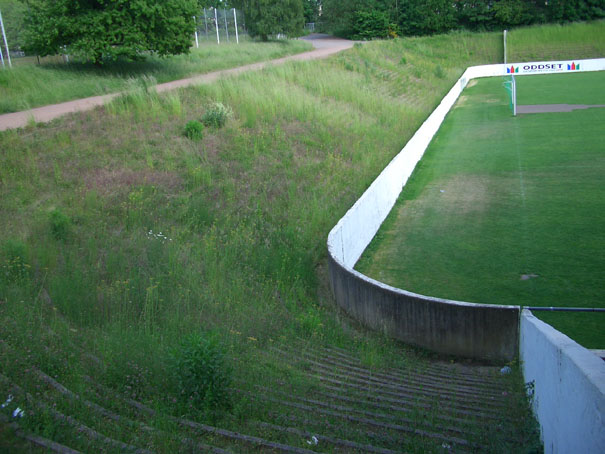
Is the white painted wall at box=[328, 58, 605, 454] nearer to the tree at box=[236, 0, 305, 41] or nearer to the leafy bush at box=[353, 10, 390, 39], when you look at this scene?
the tree at box=[236, 0, 305, 41]

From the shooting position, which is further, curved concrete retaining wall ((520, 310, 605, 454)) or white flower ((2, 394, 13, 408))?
white flower ((2, 394, 13, 408))

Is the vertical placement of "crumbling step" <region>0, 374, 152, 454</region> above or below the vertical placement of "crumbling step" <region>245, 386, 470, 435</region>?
above

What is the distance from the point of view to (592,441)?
3.70 metres

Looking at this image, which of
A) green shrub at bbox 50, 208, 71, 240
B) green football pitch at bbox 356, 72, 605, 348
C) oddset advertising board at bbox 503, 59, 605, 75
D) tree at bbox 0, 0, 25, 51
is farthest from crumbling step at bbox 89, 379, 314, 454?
oddset advertising board at bbox 503, 59, 605, 75

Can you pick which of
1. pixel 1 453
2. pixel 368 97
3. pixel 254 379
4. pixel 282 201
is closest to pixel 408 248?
pixel 282 201

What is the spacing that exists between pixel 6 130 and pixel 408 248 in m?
10.6

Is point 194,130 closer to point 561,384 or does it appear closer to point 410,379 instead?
point 410,379

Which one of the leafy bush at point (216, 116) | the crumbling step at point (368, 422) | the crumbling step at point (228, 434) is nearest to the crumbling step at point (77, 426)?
the crumbling step at point (228, 434)

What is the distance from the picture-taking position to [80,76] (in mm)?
22188

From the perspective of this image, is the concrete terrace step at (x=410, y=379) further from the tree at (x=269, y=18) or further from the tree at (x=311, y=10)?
the tree at (x=311, y=10)

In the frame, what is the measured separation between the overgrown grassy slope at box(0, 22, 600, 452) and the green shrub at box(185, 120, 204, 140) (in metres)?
0.27

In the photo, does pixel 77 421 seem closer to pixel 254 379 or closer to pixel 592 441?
pixel 254 379

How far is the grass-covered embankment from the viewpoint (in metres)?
19.3

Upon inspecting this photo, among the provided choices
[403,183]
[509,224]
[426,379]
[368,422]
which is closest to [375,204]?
[509,224]
